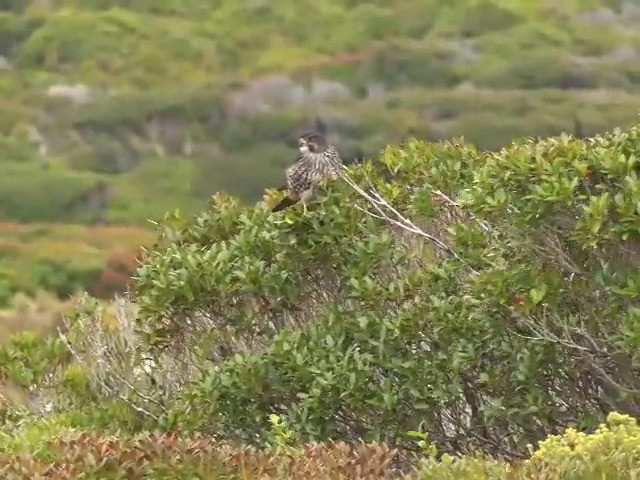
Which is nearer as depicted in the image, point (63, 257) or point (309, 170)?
point (309, 170)

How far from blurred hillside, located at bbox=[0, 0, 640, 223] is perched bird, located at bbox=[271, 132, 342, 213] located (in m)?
24.1

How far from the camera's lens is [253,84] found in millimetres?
43125

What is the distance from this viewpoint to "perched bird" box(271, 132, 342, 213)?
625 cm

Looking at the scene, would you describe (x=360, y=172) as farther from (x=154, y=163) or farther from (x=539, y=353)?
(x=154, y=163)

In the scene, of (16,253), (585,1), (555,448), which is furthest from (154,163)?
(555,448)

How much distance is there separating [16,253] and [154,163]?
835 centimetres

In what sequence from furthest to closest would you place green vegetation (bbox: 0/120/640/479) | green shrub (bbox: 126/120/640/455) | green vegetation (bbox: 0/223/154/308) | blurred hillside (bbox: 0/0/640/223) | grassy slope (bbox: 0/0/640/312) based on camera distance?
blurred hillside (bbox: 0/0/640/223), grassy slope (bbox: 0/0/640/312), green vegetation (bbox: 0/223/154/308), green shrub (bbox: 126/120/640/455), green vegetation (bbox: 0/120/640/479)

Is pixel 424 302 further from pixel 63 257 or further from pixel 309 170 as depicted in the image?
pixel 63 257

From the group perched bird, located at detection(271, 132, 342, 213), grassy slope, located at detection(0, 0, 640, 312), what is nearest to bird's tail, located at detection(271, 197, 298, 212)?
perched bird, located at detection(271, 132, 342, 213)

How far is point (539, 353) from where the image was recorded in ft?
18.2

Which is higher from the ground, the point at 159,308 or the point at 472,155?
the point at 472,155

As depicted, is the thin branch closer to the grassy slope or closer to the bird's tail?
the bird's tail

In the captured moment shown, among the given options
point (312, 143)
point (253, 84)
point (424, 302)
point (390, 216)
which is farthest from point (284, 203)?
point (253, 84)

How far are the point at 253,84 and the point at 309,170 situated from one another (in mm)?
37194
